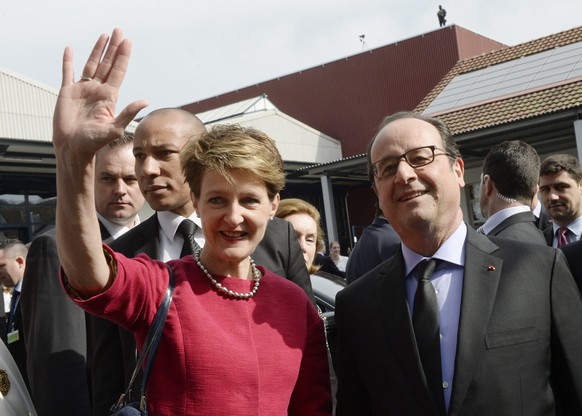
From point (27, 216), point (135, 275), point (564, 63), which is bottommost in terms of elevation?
point (135, 275)

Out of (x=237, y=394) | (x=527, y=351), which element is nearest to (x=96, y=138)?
(x=237, y=394)

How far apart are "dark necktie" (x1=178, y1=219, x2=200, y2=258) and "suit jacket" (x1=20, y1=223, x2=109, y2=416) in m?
0.47

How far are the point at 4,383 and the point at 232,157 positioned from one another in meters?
1.05

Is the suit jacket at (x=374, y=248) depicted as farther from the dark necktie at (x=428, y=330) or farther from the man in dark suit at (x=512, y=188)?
the dark necktie at (x=428, y=330)

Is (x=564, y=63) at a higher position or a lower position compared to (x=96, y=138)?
higher

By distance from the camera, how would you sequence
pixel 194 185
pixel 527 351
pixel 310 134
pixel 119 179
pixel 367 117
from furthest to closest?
pixel 367 117 < pixel 310 134 < pixel 119 179 < pixel 194 185 < pixel 527 351

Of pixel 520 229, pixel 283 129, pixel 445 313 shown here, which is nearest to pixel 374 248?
pixel 520 229

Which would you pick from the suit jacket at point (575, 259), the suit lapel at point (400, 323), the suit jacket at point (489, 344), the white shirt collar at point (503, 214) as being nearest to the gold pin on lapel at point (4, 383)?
the suit jacket at point (489, 344)

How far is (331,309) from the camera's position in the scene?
4.90 metres

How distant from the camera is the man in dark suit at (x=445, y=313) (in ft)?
6.53

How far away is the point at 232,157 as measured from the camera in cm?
205

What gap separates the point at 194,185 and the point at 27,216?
54.1 ft

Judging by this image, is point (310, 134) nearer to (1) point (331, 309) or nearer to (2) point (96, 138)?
(1) point (331, 309)

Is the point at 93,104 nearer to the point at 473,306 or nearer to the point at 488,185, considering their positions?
the point at 473,306
